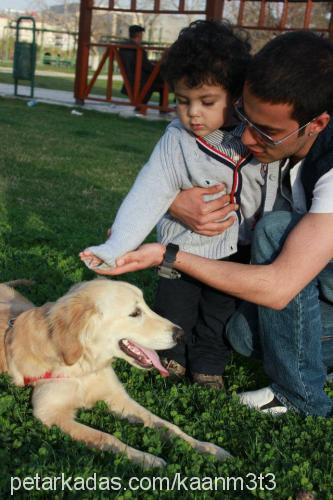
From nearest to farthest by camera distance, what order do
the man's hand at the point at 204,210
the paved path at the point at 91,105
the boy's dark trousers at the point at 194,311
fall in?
the man's hand at the point at 204,210, the boy's dark trousers at the point at 194,311, the paved path at the point at 91,105

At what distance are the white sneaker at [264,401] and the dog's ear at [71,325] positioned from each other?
2.99 ft

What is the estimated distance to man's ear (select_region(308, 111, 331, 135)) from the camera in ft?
9.52

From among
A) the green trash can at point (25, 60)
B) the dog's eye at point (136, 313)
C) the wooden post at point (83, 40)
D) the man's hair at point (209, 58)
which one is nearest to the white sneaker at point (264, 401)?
the dog's eye at point (136, 313)

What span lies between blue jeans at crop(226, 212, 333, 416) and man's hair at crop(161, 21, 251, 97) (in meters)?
0.79

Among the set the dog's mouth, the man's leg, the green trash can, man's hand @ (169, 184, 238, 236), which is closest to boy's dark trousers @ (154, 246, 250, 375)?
Result: man's hand @ (169, 184, 238, 236)

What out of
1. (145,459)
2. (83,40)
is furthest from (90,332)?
(83,40)

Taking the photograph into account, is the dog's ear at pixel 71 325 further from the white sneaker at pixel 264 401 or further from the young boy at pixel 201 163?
the white sneaker at pixel 264 401

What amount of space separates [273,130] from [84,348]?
1.38m

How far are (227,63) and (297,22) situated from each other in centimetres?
2693

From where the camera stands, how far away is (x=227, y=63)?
3.45 metres

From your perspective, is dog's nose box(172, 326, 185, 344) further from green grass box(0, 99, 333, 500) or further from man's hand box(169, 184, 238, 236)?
man's hand box(169, 184, 238, 236)

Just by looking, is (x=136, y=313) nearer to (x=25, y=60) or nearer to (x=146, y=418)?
(x=146, y=418)

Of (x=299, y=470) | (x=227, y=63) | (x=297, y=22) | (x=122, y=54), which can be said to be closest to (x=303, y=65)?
(x=227, y=63)

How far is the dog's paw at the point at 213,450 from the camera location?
111 inches
